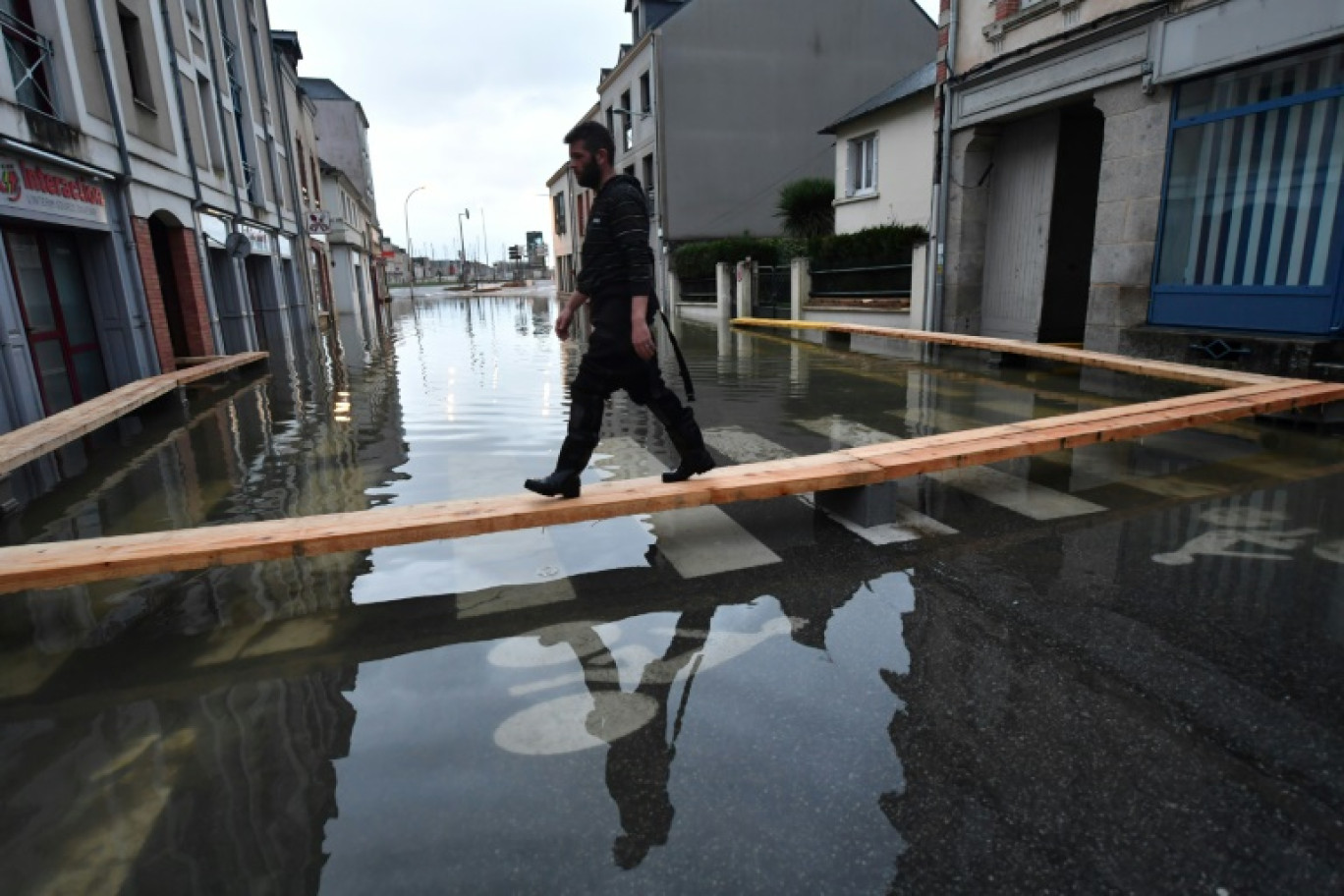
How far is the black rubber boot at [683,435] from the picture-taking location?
392 centimetres

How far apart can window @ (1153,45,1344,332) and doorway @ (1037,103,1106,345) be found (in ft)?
7.98

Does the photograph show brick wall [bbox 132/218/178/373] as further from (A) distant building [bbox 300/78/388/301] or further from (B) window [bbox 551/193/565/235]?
(B) window [bbox 551/193/565/235]

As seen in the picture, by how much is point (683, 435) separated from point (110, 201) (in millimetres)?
10452

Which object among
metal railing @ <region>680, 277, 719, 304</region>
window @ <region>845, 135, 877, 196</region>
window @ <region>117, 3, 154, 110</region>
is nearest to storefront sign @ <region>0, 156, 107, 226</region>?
window @ <region>117, 3, 154, 110</region>

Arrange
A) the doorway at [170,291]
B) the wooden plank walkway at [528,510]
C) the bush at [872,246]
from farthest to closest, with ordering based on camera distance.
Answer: the bush at [872,246], the doorway at [170,291], the wooden plank walkway at [528,510]

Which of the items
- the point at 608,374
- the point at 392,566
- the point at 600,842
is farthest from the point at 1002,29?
the point at 600,842

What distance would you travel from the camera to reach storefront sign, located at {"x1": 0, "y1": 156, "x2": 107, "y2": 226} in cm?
783

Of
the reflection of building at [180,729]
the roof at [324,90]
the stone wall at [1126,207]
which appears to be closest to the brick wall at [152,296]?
the reflection of building at [180,729]

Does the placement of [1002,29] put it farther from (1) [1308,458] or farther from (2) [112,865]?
(2) [112,865]

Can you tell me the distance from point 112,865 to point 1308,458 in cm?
705

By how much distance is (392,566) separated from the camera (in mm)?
3969

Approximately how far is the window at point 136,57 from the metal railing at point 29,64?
295 centimetres

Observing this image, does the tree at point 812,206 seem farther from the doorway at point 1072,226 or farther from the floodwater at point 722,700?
the floodwater at point 722,700

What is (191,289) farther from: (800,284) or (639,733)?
(639,733)
